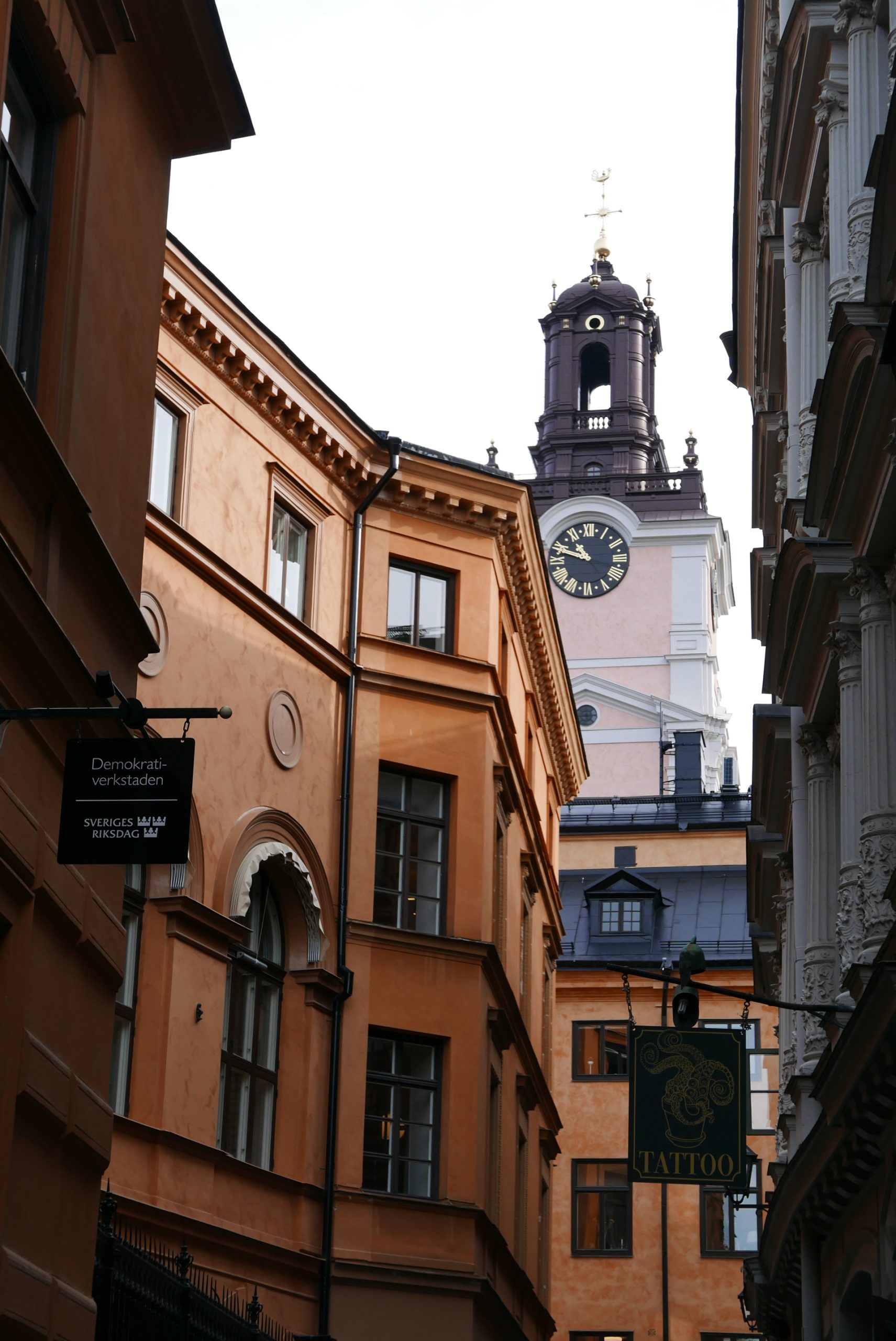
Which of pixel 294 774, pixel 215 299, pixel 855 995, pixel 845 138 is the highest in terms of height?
pixel 215 299

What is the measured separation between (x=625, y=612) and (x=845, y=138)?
63.1 m

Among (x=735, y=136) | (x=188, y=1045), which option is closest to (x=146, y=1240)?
(x=188, y=1045)

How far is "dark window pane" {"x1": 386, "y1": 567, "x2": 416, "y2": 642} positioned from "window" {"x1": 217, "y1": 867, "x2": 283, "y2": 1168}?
484cm

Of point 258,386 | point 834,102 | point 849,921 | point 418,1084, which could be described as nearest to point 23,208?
point 849,921

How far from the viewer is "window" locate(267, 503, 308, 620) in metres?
26.3

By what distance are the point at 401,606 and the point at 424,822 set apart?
3149 mm

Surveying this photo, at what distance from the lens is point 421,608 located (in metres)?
29.4

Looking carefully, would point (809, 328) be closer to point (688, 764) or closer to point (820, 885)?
point (820, 885)

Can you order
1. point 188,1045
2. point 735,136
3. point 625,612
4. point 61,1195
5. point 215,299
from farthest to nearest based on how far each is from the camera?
point 625,612 → point 735,136 → point 215,299 → point 188,1045 → point 61,1195

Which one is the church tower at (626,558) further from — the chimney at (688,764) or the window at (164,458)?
the window at (164,458)

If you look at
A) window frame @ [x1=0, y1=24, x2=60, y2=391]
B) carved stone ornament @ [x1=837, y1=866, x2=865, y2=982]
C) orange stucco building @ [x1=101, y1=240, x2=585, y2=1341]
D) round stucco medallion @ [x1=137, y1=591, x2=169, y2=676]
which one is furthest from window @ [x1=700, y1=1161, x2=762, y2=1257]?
window frame @ [x1=0, y1=24, x2=60, y2=391]

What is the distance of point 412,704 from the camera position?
28.4 m

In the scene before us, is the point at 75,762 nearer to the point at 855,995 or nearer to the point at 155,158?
the point at 155,158

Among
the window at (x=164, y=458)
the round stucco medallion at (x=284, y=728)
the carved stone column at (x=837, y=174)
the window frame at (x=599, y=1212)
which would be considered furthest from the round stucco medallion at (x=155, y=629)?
the window frame at (x=599, y=1212)
